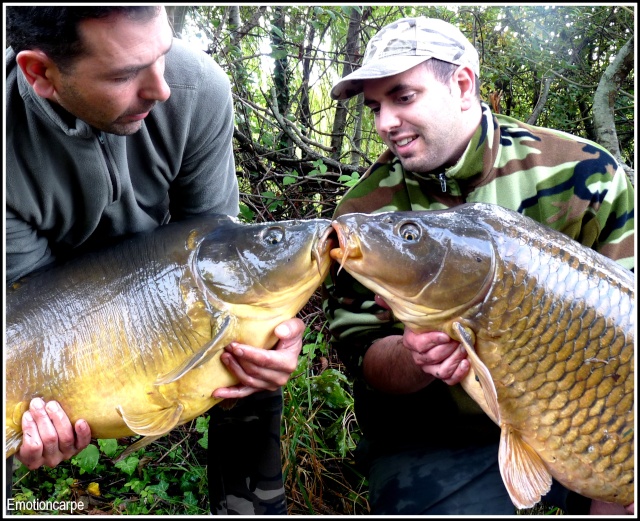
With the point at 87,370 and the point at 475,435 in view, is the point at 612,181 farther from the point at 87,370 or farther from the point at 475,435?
the point at 87,370

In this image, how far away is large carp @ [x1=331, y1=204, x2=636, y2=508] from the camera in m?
1.34

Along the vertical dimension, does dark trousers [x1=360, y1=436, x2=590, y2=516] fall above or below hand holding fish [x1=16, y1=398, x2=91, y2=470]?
Result: below

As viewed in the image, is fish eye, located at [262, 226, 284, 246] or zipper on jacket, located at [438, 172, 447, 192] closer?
fish eye, located at [262, 226, 284, 246]

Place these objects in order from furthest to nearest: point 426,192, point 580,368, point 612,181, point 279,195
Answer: point 279,195 < point 426,192 < point 612,181 < point 580,368

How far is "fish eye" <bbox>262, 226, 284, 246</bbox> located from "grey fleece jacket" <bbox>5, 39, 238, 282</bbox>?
442mm

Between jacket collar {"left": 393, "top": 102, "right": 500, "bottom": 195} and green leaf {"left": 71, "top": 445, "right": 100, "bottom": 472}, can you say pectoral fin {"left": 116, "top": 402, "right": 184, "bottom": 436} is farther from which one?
jacket collar {"left": 393, "top": 102, "right": 500, "bottom": 195}

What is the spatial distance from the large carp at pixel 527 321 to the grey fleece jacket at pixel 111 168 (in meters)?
0.67

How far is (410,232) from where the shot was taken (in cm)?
140

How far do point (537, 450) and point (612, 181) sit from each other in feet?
2.66

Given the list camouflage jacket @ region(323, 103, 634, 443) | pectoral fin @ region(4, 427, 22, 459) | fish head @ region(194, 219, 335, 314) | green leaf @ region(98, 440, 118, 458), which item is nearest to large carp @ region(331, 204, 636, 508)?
fish head @ region(194, 219, 335, 314)

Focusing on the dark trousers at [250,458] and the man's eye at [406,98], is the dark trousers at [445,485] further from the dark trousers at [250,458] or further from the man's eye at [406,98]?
the man's eye at [406,98]

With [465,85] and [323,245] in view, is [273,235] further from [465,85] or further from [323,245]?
[465,85]

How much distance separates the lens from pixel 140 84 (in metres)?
1.52

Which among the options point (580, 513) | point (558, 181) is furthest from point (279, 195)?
point (580, 513)
